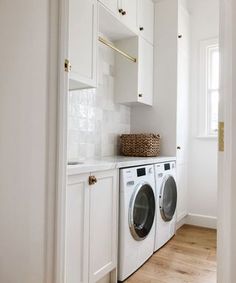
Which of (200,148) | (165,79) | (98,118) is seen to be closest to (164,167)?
(98,118)

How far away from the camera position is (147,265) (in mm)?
2213

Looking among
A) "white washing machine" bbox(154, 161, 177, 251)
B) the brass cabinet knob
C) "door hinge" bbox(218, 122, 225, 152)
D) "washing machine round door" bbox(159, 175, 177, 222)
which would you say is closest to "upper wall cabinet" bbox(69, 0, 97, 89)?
the brass cabinet knob

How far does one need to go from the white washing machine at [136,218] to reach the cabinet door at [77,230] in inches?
15.9

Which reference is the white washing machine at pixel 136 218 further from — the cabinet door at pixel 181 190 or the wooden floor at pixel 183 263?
the cabinet door at pixel 181 190

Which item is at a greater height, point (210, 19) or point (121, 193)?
point (210, 19)

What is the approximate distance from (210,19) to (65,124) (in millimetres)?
2964

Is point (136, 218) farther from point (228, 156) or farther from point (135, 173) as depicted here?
point (228, 156)

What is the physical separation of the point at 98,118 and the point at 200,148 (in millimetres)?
1539

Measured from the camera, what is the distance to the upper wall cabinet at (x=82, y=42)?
5.84 feet

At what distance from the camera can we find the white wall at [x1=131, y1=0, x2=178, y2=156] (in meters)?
2.97

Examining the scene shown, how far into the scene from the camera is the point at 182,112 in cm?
316

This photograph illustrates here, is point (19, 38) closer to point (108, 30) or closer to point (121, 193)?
point (121, 193)

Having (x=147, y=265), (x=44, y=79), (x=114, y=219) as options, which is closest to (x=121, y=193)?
(x=114, y=219)

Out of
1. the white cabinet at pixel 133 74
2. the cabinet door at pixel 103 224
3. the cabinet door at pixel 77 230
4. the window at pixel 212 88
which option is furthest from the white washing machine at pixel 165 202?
the cabinet door at pixel 77 230
